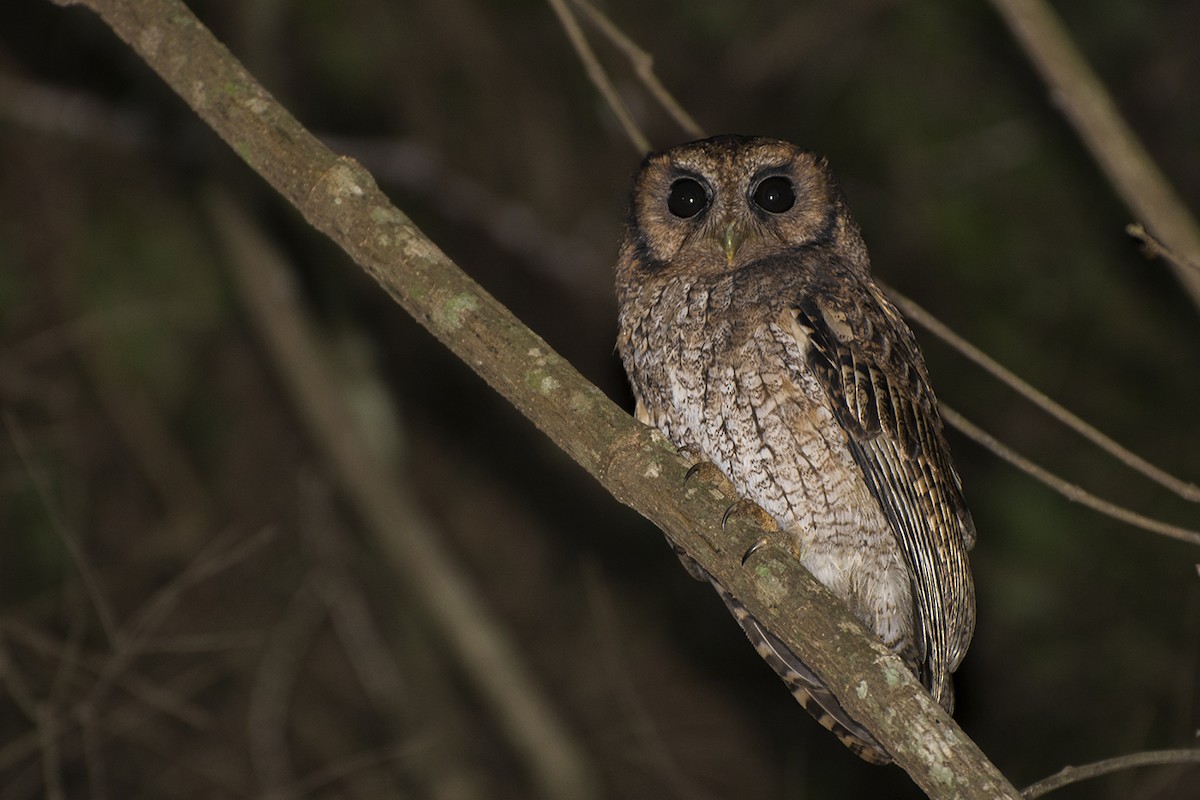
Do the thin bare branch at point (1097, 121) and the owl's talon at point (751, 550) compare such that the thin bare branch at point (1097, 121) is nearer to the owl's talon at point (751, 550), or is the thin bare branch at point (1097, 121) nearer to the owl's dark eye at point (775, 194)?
the owl's dark eye at point (775, 194)

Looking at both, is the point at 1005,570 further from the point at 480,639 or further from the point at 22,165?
the point at 22,165

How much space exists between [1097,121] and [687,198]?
33.3 inches

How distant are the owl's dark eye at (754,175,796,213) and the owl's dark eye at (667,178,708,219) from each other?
0.39 feet

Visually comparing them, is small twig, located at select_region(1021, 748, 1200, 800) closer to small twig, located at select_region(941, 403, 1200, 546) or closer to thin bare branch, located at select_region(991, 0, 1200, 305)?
small twig, located at select_region(941, 403, 1200, 546)

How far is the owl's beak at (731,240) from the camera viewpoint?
2.71 m

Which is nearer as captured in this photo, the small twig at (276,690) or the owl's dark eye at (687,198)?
the owl's dark eye at (687,198)

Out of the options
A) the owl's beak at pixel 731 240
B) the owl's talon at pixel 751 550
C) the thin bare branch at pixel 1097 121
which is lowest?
the owl's talon at pixel 751 550

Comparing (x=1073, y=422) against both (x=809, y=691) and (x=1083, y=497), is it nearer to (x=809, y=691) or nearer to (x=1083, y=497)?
(x=1083, y=497)

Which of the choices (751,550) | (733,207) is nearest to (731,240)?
(733,207)

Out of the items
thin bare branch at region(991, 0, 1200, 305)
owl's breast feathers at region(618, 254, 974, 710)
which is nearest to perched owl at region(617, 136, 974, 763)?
owl's breast feathers at region(618, 254, 974, 710)

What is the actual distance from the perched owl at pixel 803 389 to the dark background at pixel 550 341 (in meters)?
1.72

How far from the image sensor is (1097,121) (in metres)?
2.52

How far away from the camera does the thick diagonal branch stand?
1.87m

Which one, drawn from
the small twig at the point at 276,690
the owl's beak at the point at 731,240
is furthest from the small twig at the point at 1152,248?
the small twig at the point at 276,690
